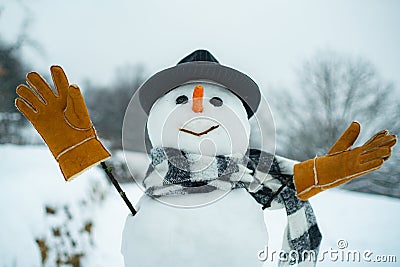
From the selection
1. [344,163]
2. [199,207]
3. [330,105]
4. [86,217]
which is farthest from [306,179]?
[330,105]

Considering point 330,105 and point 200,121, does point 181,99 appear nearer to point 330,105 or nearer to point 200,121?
point 200,121

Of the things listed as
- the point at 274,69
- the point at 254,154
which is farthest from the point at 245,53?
the point at 254,154

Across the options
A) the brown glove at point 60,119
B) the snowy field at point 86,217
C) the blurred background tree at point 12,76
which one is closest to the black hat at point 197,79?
the brown glove at point 60,119

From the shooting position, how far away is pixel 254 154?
741mm

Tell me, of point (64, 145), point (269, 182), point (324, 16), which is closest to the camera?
point (64, 145)

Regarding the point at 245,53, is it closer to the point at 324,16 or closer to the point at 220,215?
the point at 324,16

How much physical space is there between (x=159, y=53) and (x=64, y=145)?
3200 millimetres

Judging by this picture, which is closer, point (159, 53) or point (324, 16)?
point (324, 16)

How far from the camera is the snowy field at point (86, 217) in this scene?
3.58 feet

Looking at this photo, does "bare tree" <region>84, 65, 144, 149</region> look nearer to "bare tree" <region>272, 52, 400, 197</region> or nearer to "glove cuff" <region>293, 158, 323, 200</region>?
"bare tree" <region>272, 52, 400, 197</region>

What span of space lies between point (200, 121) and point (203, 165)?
0.07 metres

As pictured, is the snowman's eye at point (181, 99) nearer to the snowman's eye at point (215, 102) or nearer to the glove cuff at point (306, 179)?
the snowman's eye at point (215, 102)

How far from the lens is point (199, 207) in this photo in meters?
0.62

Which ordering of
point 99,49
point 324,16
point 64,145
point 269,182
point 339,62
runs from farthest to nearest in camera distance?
point 99,49, point 324,16, point 339,62, point 269,182, point 64,145
